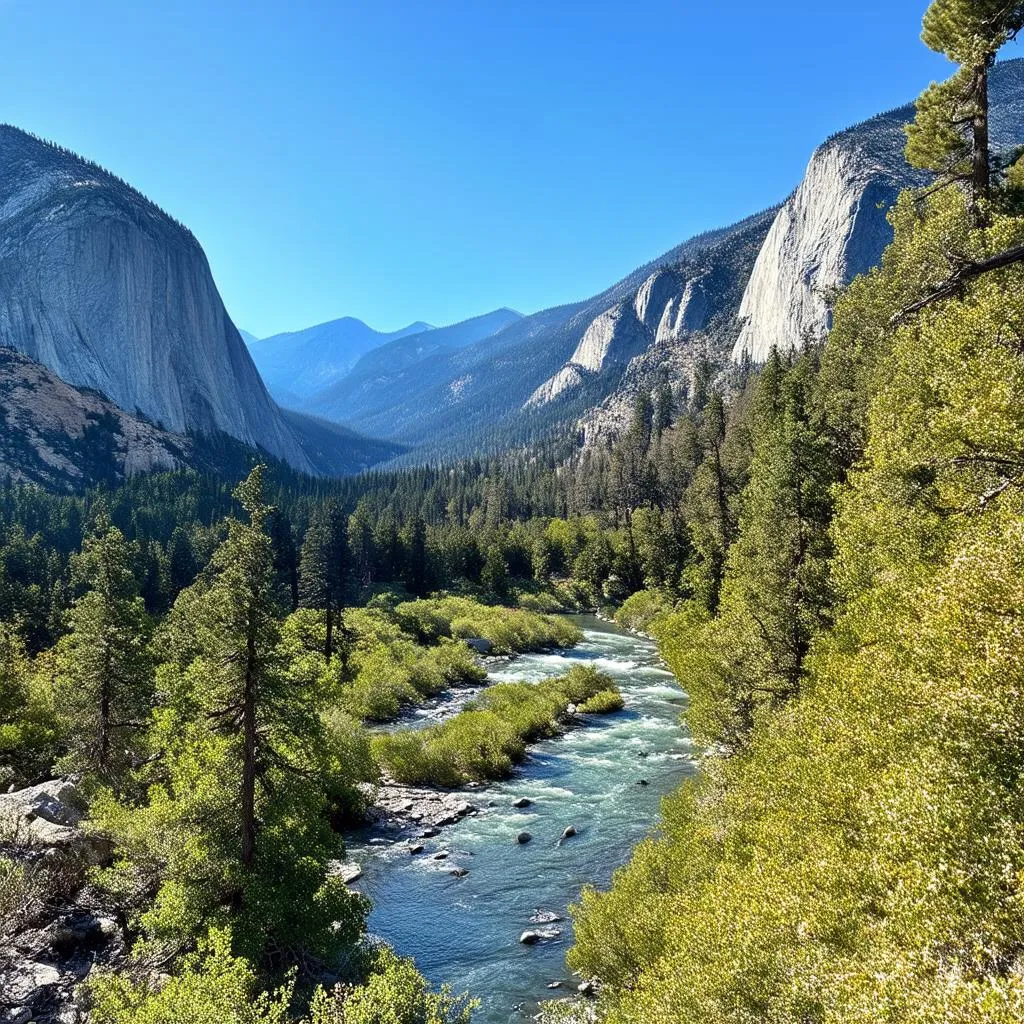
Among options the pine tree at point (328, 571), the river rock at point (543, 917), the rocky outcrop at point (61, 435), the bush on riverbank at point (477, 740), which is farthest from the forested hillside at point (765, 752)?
the rocky outcrop at point (61, 435)

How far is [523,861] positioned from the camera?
1152 inches

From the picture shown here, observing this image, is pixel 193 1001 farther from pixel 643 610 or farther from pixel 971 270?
pixel 643 610

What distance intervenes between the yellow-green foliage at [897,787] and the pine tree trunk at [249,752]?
1020 centimetres

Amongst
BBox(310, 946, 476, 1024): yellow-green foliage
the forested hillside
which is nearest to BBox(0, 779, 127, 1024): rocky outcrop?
the forested hillside

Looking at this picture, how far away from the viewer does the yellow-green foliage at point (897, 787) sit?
9.98 m

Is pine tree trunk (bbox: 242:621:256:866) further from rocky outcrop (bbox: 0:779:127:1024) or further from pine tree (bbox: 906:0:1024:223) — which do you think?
pine tree (bbox: 906:0:1024:223)

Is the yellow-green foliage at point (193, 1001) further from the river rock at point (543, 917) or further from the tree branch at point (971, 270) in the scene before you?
the tree branch at point (971, 270)

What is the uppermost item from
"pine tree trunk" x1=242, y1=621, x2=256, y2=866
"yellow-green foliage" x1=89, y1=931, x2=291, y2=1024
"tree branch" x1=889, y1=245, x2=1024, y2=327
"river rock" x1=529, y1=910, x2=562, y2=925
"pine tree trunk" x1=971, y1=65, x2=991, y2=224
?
"pine tree trunk" x1=971, y1=65, x2=991, y2=224

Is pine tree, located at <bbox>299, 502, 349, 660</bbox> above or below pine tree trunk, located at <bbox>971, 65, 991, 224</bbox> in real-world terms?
below

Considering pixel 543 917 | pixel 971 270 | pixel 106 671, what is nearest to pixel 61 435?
pixel 106 671

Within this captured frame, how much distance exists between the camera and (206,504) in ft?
495

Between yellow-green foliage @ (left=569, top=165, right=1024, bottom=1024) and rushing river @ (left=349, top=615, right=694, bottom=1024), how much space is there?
4146 mm

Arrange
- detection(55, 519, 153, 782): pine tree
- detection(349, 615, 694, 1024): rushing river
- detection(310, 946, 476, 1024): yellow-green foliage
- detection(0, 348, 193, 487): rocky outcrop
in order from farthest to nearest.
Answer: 1. detection(0, 348, 193, 487): rocky outcrop
2. detection(55, 519, 153, 782): pine tree
3. detection(349, 615, 694, 1024): rushing river
4. detection(310, 946, 476, 1024): yellow-green foliage

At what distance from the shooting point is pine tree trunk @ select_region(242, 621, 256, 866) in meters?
19.5
